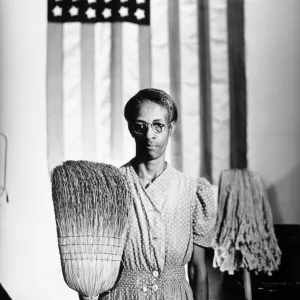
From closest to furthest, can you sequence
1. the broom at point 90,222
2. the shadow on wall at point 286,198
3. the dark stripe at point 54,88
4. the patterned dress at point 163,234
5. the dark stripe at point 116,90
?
1. the broom at point 90,222
2. the patterned dress at point 163,234
3. the shadow on wall at point 286,198
4. the dark stripe at point 116,90
5. the dark stripe at point 54,88

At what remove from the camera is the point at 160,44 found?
5.94ft

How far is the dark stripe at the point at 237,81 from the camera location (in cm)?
171

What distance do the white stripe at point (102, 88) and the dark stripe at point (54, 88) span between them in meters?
0.13


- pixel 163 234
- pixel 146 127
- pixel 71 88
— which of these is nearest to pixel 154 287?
pixel 163 234

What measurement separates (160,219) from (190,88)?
0.72 metres

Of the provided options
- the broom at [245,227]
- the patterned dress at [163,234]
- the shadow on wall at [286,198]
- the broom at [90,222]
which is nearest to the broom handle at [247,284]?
the broom at [245,227]

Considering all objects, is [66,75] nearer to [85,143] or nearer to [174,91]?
[85,143]

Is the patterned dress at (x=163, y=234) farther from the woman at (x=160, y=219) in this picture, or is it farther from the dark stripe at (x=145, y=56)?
the dark stripe at (x=145, y=56)

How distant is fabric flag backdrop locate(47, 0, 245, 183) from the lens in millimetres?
1733

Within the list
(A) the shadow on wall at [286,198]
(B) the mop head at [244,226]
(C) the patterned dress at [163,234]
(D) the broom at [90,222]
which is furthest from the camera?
(A) the shadow on wall at [286,198]

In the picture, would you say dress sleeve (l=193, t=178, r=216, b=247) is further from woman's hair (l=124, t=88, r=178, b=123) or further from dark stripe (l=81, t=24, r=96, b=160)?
dark stripe (l=81, t=24, r=96, b=160)

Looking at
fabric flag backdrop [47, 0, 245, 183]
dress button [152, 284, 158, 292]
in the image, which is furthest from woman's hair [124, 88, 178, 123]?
fabric flag backdrop [47, 0, 245, 183]

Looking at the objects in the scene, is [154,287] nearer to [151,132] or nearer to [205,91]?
[151,132]

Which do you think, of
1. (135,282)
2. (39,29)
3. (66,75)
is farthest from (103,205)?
(39,29)
